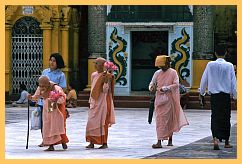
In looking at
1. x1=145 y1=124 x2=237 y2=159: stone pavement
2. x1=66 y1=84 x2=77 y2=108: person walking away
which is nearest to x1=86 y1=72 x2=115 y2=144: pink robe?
x1=145 y1=124 x2=237 y2=159: stone pavement

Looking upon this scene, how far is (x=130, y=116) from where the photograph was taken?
21375mm

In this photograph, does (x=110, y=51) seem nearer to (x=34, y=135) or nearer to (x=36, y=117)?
(x=34, y=135)

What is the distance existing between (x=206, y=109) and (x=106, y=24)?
480 centimetres

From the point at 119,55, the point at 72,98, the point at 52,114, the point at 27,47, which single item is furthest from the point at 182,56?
the point at 52,114

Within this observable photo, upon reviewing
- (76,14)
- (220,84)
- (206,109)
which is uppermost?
(76,14)

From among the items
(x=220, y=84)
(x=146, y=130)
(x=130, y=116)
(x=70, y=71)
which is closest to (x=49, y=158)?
(x=220, y=84)

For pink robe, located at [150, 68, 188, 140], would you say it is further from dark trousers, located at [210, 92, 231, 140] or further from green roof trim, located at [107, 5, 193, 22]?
green roof trim, located at [107, 5, 193, 22]

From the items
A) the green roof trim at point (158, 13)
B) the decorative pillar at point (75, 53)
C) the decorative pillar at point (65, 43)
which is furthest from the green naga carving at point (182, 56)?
the decorative pillar at point (75, 53)

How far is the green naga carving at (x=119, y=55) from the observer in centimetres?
2644

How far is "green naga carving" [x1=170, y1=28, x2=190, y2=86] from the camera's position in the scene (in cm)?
2598

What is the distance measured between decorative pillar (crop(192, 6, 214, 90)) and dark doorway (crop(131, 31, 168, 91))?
200 centimetres

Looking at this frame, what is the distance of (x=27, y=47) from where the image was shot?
88.3 ft

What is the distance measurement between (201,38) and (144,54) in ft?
10.9

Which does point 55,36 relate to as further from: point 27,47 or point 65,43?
point 27,47
